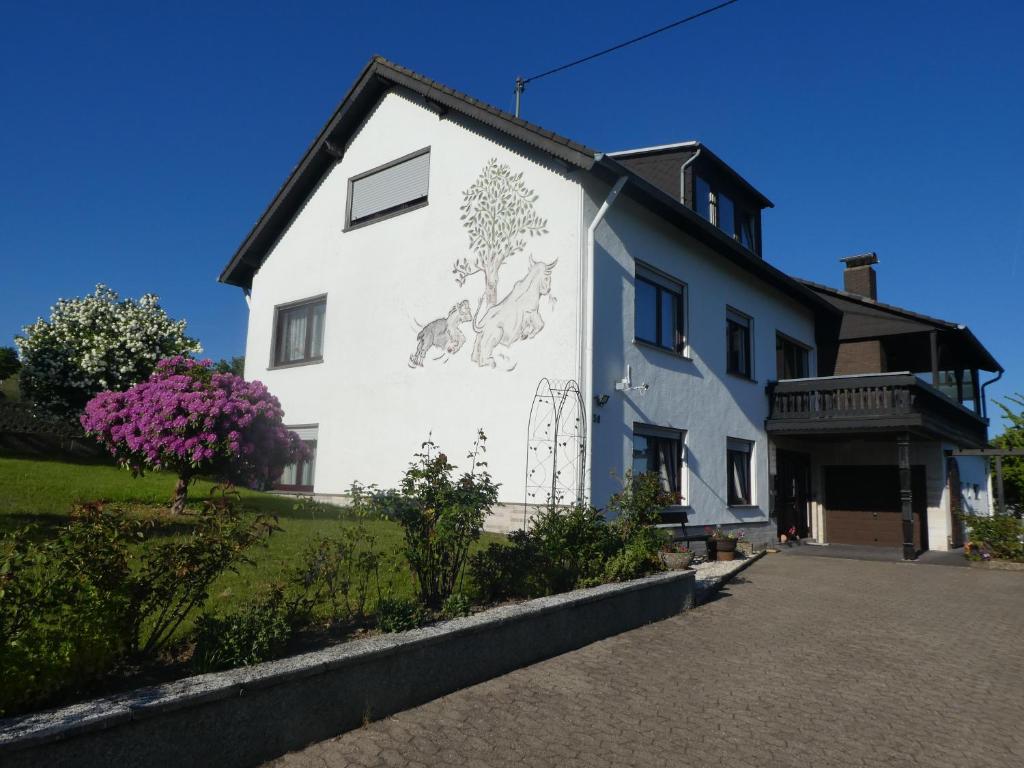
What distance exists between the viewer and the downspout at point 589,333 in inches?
462

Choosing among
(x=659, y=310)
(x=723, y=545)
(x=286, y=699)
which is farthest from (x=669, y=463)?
(x=286, y=699)

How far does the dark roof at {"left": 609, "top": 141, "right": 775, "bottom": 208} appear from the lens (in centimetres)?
1623

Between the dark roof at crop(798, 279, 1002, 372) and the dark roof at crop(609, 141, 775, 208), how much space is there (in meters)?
6.25

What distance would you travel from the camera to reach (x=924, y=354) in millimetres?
22703

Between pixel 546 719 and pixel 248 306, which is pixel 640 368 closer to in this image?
pixel 546 719

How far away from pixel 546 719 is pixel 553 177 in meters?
9.81

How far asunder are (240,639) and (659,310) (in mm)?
11353

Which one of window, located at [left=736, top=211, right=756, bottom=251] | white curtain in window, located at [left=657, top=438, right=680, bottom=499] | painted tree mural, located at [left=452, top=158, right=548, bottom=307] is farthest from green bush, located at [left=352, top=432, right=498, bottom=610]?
window, located at [left=736, top=211, right=756, bottom=251]

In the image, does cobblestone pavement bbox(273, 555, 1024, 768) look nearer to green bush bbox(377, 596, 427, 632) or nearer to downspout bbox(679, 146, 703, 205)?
green bush bbox(377, 596, 427, 632)

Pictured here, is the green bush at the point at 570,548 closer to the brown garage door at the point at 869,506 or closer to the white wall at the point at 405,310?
the white wall at the point at 405,310

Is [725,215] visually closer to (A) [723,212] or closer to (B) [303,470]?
(A) [723,212]

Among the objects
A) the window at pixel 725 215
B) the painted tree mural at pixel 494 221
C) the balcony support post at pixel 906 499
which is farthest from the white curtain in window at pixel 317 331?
the balcony support post at pixel 906 499

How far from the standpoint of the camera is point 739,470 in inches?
662

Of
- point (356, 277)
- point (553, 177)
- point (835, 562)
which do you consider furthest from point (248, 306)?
point (835, 562)
